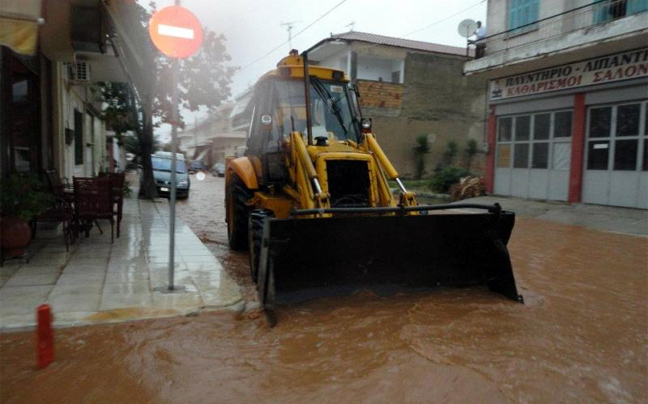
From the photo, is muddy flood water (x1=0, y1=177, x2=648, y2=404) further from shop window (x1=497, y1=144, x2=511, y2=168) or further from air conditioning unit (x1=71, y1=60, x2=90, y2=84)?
shop window (x1=497, y1=144, x2=511, y2=168)

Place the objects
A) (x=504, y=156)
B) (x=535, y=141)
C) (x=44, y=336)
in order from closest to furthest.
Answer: (x=44, y=336)
(x=535, y=141)
(x=504, y=156)

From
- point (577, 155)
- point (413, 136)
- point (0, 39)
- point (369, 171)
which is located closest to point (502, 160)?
point (577, 155)

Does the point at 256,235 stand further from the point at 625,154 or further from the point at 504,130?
the point at 504,130

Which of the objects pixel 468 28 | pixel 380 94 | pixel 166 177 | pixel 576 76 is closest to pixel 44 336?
pixel 576 76

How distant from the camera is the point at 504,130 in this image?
16141 mm

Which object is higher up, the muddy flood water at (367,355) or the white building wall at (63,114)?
the white building wall at (63,114)

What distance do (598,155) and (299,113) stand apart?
10413 mm

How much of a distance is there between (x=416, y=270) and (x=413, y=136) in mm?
20237

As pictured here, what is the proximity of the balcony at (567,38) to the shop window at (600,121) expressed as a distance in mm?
1532

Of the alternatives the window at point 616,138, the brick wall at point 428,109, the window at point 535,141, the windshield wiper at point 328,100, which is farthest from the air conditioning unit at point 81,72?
the brick wall at point 428,109

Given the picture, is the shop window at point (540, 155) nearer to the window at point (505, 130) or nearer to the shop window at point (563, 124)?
the shop window at point (563, 124)

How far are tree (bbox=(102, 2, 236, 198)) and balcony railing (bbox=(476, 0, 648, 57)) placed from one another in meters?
10.0

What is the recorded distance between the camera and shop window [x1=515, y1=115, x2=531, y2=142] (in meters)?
15.2

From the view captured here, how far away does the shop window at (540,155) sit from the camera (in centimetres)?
1456
